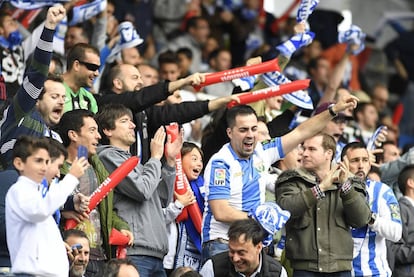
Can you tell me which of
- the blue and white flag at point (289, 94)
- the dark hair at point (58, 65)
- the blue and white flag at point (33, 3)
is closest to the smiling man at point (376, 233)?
the blue and white flag at point (289, 94)

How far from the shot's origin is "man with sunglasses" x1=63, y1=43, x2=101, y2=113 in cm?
1143

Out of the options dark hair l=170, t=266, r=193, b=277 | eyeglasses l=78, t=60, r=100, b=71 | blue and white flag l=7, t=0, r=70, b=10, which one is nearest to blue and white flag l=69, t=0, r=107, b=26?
blue and white flag l=7, t=0, r=70, b=10

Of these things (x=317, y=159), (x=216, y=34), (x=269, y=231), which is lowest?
(x=269, y=231)

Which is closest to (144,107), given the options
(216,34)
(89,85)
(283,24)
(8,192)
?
(89,85)

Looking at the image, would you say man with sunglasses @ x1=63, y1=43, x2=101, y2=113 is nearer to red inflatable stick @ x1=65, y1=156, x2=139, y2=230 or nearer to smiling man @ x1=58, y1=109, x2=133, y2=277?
smiling man @ x1=58, y1=109, x2=133, y2=277

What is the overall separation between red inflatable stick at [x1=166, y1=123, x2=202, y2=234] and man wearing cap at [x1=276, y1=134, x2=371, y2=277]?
70 centimetres

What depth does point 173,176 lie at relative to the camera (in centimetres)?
1091

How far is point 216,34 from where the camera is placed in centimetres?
1814

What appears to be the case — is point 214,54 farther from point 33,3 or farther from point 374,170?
point 33,3

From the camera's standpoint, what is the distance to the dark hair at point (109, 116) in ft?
35.3

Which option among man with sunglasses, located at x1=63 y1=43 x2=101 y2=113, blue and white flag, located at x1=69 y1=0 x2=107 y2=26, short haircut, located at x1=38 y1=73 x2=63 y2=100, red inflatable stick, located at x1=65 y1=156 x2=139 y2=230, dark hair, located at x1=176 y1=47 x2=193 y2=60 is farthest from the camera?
dark hair, located at x1=176 y1=47 x2=193 y2=60

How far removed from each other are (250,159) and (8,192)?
2928 millimetres

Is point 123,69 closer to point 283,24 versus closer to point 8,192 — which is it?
point 8,192

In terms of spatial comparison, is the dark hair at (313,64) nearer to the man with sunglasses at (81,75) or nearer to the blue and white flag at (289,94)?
the blue and white flag at (289,94)
